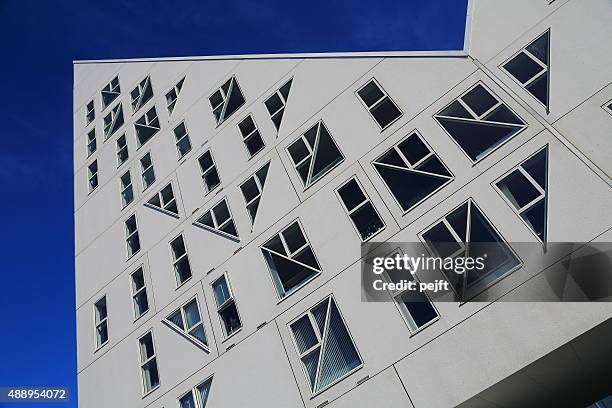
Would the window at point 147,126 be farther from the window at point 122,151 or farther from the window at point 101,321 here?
the window at point 101,321

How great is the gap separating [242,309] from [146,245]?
711 cm

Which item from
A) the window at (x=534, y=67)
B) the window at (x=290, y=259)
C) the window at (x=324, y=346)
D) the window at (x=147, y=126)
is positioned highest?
the window at (x=147, y=126)

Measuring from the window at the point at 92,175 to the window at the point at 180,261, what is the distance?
959cm

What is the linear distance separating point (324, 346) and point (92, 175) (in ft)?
65.0

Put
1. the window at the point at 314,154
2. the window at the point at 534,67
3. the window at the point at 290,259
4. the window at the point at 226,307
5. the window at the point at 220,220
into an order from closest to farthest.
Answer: the window at the point at 534,67
the window at the point at 290,259
the window at the point at 226,307
the window at the point at 314,154
the window at the point at 220,220

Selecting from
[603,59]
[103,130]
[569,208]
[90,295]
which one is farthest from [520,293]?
[103,130]

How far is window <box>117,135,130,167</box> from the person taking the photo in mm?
26109

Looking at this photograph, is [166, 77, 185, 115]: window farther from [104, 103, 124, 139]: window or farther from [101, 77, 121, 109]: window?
[101, 77, 121, 109]: window

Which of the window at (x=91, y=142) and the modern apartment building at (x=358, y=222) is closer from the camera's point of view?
the modern apartment building at (x=358, y=222)

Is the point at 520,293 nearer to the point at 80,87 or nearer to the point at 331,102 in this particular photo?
the point at 331,102

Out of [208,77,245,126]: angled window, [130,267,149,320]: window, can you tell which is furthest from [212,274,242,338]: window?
[208,77,245,126]: angled window

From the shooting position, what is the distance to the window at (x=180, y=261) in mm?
19109

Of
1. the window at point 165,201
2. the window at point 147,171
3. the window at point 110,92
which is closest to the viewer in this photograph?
the window at point 165,201

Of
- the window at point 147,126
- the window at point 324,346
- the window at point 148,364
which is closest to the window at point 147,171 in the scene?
the window at point 147,126
